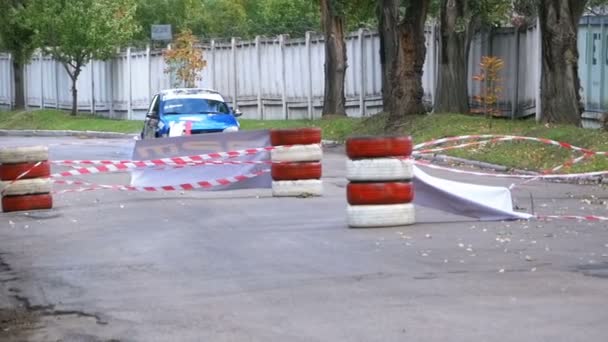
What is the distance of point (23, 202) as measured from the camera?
648 inches

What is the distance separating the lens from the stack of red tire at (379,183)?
1338 cm

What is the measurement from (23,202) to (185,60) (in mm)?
28204

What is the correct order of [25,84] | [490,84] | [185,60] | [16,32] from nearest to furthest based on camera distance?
1. [490,84]
2. [185,60]
3. [16,32]
4. [25,84]

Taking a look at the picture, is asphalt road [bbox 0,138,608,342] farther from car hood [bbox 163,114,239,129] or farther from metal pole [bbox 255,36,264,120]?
metal pole [bbox 255,36,264,120]

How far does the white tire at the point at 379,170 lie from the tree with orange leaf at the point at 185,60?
30.9 metres

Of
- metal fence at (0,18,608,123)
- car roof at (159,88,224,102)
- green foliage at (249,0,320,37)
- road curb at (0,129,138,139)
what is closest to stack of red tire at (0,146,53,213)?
car roof at (159,88,224,102)

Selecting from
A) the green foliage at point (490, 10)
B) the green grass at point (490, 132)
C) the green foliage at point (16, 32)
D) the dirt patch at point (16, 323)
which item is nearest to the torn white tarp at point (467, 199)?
the green grass at point (490, 132)

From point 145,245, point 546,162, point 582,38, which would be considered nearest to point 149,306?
point 145,245

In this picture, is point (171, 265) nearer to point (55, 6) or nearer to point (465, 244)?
point (465, 244)

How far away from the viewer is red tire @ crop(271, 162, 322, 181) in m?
17.0

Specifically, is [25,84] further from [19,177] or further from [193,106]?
[19,177]

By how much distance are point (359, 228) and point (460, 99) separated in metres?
17.5

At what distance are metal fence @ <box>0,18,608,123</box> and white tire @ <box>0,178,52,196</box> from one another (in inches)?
577

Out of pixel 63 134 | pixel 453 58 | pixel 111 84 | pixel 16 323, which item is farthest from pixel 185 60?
pixel 16 323
